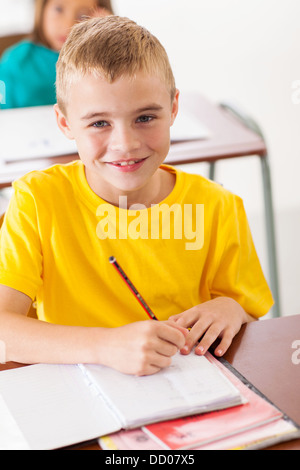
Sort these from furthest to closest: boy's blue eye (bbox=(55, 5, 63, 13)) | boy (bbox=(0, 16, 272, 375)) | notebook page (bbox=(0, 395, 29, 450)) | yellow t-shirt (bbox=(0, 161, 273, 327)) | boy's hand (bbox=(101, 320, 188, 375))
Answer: boy's blue eye (bbox=(55, 5, 63, 13)), yellow t-shirt (bbox=(0, 161, 273, 327)), boy (bbox=(0, 16, 272, 375)), boy's hand (bbox=(101, 320, 188, 375)), notebook page (bbox=(0, 395, 29, 450))

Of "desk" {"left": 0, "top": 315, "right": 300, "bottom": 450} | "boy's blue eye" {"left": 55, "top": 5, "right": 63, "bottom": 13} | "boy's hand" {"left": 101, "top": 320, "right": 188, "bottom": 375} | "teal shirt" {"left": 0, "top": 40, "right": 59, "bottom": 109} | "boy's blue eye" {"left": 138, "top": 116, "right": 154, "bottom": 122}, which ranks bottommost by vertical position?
"desk" {"left": 0, "top": 315, "right": 300, "bottom": 450}

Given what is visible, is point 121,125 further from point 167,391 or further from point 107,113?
point 167,391

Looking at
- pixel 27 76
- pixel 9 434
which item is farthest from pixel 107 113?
pixel 27 76

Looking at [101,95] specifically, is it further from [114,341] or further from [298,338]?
[298,338]

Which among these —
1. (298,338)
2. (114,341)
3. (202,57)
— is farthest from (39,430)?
(202,57)

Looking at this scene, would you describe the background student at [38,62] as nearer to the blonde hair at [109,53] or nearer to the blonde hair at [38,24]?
the blonde hair at [38,24]

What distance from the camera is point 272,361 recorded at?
1.01 meters

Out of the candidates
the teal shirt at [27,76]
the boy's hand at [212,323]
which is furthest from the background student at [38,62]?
the boy's hand at [212,323]

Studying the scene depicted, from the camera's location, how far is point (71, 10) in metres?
2.46

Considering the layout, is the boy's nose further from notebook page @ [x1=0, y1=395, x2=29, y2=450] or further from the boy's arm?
notebook page @ [x1=0, y1=395, x2=29, y2=450]

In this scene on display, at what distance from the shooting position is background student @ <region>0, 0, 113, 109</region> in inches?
98.0

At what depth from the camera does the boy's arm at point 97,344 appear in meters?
0.94

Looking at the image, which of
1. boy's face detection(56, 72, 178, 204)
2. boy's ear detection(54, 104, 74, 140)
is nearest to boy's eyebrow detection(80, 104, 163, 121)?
boy's face detection(56, 72, 178, 204)

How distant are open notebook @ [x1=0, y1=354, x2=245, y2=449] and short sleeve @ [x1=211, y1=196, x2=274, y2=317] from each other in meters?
0.32
